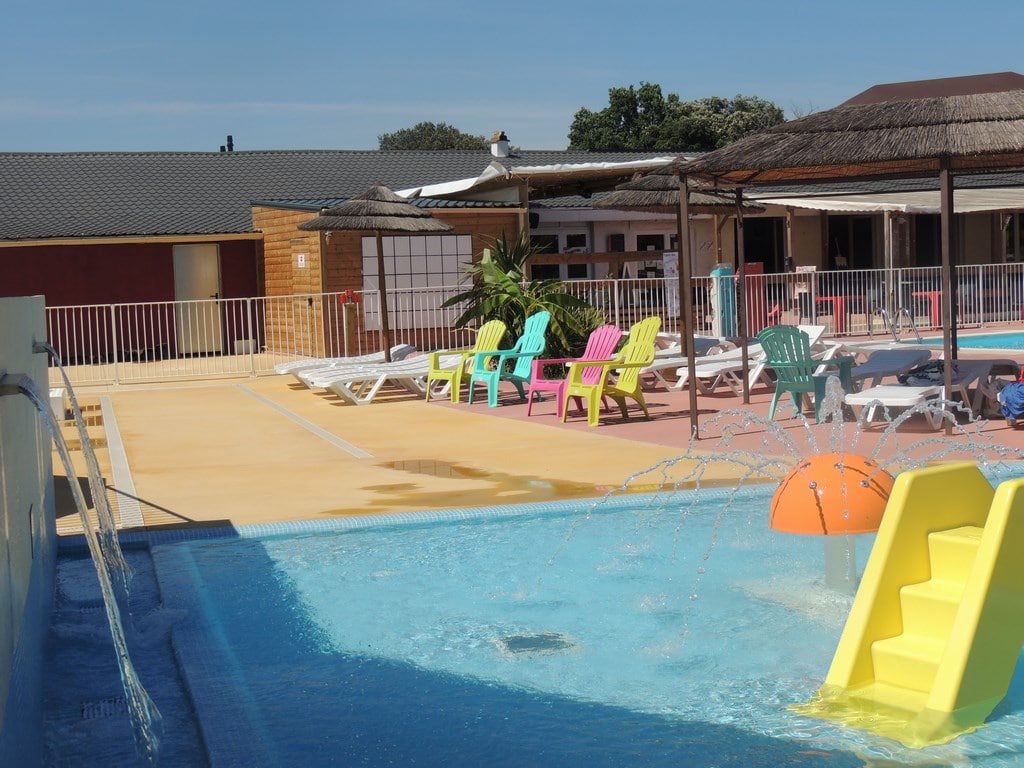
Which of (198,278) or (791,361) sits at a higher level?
(198,278)

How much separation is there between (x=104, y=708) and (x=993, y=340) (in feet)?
67.7

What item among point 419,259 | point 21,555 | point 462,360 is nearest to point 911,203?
point 419,259

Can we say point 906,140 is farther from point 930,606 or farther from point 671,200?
point 671,200

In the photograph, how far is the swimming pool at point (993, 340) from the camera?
73.3 ft

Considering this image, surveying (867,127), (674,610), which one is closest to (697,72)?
(867,127)

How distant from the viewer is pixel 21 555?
4699 millimetres

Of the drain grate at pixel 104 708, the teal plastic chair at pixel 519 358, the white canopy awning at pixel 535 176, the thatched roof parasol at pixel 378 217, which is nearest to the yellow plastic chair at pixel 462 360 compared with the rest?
the teal plastic chair at pixel 519 358

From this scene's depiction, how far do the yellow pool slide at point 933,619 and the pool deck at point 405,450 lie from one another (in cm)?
238

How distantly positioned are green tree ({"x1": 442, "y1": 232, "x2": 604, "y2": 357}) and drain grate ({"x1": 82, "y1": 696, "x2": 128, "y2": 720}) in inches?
462

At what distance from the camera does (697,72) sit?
182ft

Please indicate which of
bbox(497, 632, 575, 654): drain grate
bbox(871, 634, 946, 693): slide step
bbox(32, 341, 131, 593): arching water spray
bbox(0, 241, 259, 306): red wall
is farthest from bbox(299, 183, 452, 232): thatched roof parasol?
bbox(871, 634, 946, 693): slide step

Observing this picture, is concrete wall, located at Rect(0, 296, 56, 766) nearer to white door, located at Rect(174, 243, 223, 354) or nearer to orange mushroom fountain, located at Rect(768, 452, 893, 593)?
orange mushroom fountain, located at Rect(768, 452, 893, 593)

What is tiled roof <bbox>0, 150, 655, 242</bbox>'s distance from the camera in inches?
1036

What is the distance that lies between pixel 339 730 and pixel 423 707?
0.44m
